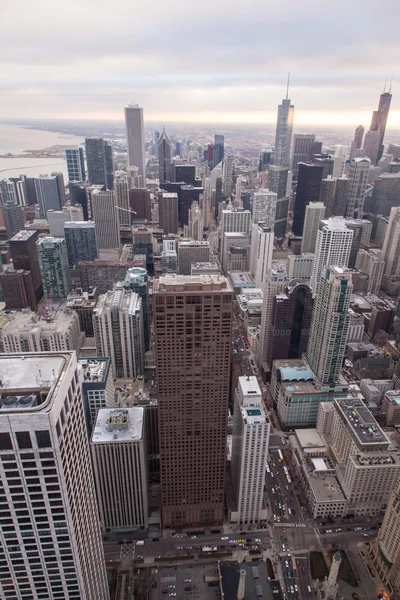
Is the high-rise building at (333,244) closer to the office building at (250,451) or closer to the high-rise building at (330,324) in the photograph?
the high-rise building at (330,324)

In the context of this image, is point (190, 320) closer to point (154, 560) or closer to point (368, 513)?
point (154, 560)

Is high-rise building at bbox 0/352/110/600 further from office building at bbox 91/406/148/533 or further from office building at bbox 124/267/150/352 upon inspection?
office building at bbox 124/267/150/352

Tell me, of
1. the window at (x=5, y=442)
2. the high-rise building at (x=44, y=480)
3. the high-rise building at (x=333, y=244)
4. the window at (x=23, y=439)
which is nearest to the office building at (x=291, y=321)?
the high-rise building at (x=333, y=244)

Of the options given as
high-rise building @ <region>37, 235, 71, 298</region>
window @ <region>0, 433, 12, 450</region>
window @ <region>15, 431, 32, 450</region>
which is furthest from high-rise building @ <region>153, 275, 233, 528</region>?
high-rise building @ <region>37, 235, 71, 298</region>

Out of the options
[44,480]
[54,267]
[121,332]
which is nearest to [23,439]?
[44,480]

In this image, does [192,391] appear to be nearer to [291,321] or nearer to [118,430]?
[118,430]

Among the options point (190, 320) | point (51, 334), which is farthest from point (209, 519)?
point (51, 334)
